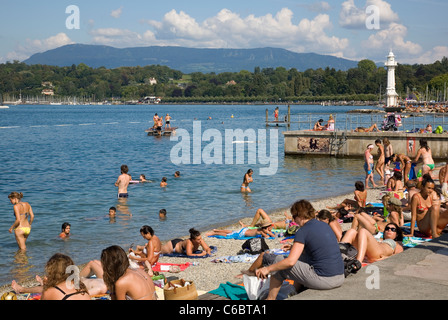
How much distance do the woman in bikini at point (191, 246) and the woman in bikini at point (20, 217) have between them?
3651mm

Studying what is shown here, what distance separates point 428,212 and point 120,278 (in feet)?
23.4

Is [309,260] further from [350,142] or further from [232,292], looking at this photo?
[350,142]

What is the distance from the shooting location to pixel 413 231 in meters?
11.0

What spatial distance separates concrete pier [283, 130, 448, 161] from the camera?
28.4m

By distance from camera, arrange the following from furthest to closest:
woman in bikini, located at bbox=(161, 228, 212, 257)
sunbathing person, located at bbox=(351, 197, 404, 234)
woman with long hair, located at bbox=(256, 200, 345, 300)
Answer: woman in bikini, located at bbox=(161, 228, 212, 257)
sunbathing person, located at bbox=(351, 197, 404, 234)
woman with long hair, located at bbox=(256, 200, 345, 300)

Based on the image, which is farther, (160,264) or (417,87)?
(417,87)

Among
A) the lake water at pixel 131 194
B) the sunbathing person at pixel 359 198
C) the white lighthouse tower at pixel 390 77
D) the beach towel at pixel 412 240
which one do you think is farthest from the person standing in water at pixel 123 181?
the white lighthouse tower at pixel 390 77

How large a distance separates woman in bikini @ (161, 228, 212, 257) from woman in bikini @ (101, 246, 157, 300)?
5451 mm

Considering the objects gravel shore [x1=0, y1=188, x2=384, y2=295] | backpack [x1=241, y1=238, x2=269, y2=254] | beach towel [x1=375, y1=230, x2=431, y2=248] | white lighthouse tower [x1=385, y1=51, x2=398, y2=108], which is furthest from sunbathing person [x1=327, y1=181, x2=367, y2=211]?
white lighthouse tower [x1=385, y1=51, x2=398, y2=108]

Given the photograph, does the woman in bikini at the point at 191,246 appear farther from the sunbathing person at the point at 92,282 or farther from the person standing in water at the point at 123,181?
the person standing in water at the point at 123,181

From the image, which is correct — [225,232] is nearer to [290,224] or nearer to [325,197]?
[290,224]

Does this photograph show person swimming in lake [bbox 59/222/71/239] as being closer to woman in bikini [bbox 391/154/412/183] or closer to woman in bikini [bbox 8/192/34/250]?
woman in bikini [bbox 8/192/34/250]
